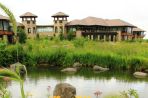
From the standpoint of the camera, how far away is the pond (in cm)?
1214

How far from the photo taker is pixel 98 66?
1911cm

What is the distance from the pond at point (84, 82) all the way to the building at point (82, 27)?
27397 millimetres

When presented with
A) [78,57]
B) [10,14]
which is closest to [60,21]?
[78,57]

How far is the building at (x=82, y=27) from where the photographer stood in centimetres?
4609

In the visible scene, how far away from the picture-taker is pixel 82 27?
46281 mm

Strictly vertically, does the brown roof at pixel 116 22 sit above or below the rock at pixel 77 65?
above

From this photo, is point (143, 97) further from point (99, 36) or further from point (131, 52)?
point (99, 36)

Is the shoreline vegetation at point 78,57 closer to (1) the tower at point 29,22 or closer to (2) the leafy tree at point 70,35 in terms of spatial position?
(2) the leafy tree at point 70,35

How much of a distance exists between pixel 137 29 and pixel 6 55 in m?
43.5

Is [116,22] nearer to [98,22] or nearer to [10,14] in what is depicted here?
→ [98,22]

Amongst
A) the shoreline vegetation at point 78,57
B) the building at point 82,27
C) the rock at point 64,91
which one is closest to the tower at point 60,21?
the building at point 82,27

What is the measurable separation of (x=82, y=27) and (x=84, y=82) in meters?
31.9

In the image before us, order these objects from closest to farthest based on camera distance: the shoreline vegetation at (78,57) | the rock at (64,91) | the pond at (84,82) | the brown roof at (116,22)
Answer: the rock at (64,91)
the pond at (84,82)
the shoreline vegetation at (78,57)
the brown roof at (116,22)

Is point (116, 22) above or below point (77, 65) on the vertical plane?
above
